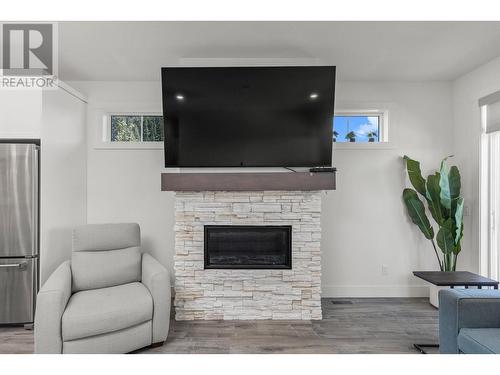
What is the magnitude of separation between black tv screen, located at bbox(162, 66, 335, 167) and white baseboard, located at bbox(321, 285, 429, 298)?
61.8 inches

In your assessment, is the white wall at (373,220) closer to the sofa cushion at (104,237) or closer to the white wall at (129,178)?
the white wall at (129,178)

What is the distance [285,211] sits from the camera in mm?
3172

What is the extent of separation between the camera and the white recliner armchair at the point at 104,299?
7.32ft

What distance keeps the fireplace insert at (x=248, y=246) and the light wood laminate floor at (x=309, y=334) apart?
54 cm

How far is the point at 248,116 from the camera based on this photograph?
3105mm

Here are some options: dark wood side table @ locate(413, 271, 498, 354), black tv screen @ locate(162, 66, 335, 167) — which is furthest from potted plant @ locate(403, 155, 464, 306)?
black tv screen @ locate(162, 66, 335, 167)

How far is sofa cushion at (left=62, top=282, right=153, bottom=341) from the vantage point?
2240 millimetres

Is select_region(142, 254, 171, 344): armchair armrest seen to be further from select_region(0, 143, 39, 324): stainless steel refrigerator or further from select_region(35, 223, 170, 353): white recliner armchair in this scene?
select_region(0, 143, 39, 324): stainless steel refrigerator

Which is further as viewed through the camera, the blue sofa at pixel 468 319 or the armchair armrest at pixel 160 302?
the armchair armrest at pixel 160 302

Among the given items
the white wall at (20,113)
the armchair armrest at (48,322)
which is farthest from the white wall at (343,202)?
the armchair armrest at (48,322)

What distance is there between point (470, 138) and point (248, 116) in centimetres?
245

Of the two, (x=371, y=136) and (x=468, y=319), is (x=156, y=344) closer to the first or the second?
(x=468, y=319)

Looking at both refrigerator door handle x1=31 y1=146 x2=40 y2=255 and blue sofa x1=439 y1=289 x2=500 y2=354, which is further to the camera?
refrigerator door handle x1=31 y1=146 x2=40 y2=255
